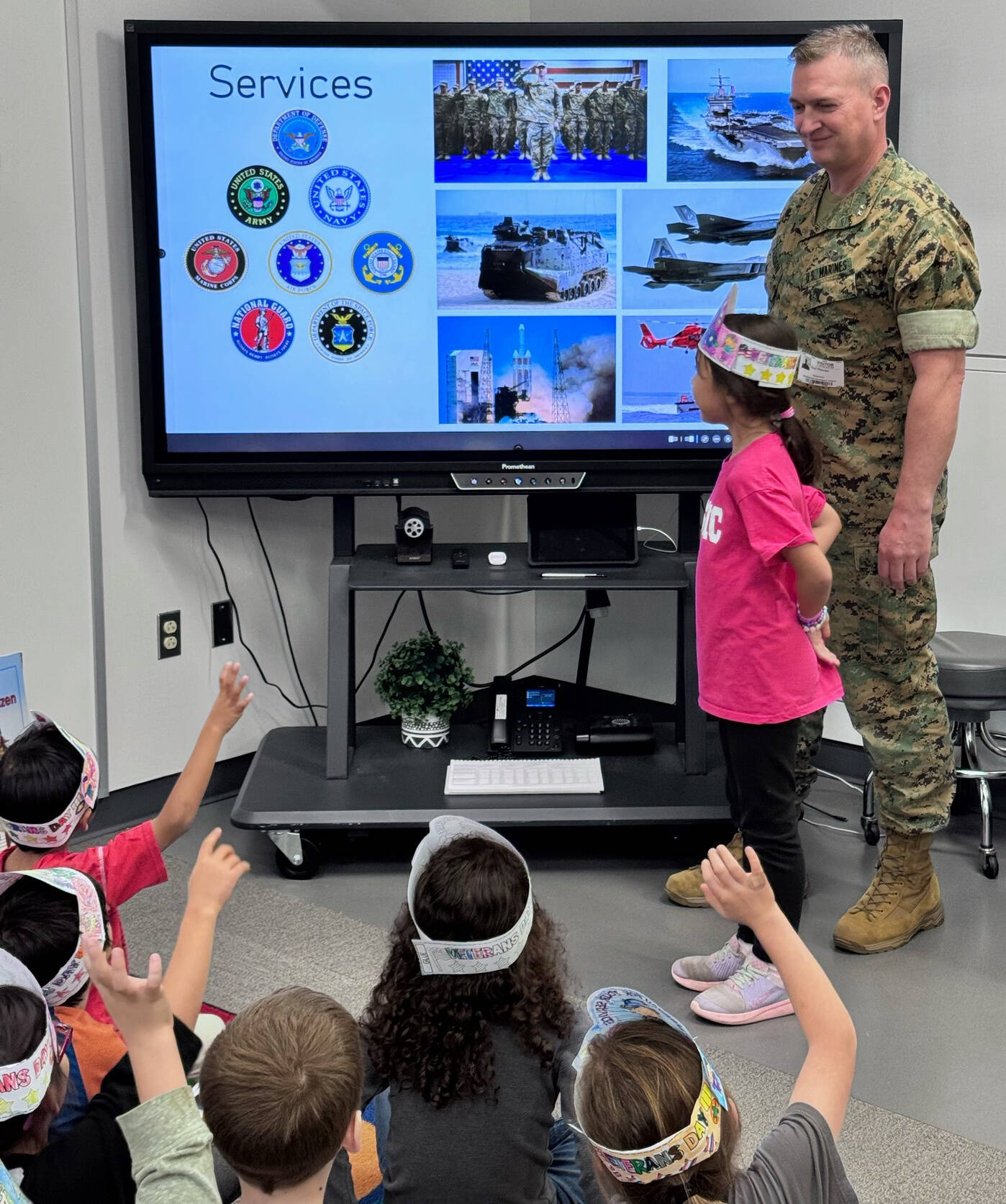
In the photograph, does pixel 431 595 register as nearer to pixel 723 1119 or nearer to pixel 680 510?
pixel 680 510

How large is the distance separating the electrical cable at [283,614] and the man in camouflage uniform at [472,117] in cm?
103

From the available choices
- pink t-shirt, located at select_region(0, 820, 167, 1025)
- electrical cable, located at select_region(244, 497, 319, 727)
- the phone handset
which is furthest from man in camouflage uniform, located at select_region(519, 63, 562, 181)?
pink t-shirt, located at select_region(0, 820, 167, 1025)

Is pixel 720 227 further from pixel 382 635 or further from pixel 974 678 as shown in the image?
pixel 382 635

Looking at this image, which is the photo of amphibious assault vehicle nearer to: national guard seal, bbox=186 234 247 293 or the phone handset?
national guard seal, bbox=186 234 247 293

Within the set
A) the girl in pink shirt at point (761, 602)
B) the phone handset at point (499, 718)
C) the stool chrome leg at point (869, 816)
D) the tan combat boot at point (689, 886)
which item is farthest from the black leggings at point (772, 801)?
the phone handset at point (499, 718)

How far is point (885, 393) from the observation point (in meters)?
2.56

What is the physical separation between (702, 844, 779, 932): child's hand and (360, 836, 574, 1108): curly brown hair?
0.83ft

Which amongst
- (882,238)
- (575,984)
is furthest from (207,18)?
(575,984)

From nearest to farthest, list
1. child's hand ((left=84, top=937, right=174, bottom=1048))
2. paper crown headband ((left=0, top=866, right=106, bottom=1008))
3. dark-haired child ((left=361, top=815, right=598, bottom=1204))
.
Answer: child's hand ((left=84, top=937, right=174, bottom=1048)) → dark-haired child ((left=361, top=815, right=598, bottom=1204)) → paper crown headband ((left=0, top=866, right=106, bottom=1008))

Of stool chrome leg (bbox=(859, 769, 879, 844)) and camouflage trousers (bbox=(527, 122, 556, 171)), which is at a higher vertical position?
camouflage trousers (bbox=(527, 122, 556, 171))

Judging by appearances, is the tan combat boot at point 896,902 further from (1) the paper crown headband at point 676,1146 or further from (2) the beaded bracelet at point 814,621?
(1) the paper crown headband at point 676,1146

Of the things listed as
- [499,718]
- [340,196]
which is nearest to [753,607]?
[499,718]

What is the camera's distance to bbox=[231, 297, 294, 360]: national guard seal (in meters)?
3.14

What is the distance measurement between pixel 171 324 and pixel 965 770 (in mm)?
2088
